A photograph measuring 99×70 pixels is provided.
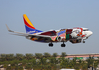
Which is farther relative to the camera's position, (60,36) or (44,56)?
(44,56)

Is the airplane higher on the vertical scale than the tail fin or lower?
lower

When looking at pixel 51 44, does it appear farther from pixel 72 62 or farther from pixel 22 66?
pixel 72 62

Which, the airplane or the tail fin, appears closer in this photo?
the airplane

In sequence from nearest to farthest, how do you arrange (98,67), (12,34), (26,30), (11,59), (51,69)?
(12,34) < (26,30) < (51,69) < (11,59) < (98,67)

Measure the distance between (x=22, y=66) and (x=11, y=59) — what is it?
35.5 feet

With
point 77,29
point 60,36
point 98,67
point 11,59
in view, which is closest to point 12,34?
point 60,36

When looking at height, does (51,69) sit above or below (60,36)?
below

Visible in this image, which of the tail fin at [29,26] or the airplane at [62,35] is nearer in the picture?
the airplane at [62,35]

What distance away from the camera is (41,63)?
420ft

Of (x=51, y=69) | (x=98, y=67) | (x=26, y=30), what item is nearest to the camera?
(x=26, y=30)

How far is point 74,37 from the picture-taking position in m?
81.6

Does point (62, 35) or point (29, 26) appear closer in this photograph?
point (62, 35)

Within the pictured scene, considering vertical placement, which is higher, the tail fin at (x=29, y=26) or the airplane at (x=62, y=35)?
the tail fin at (x=29, y=26)

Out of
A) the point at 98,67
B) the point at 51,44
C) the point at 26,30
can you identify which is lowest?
the point at 98,67
